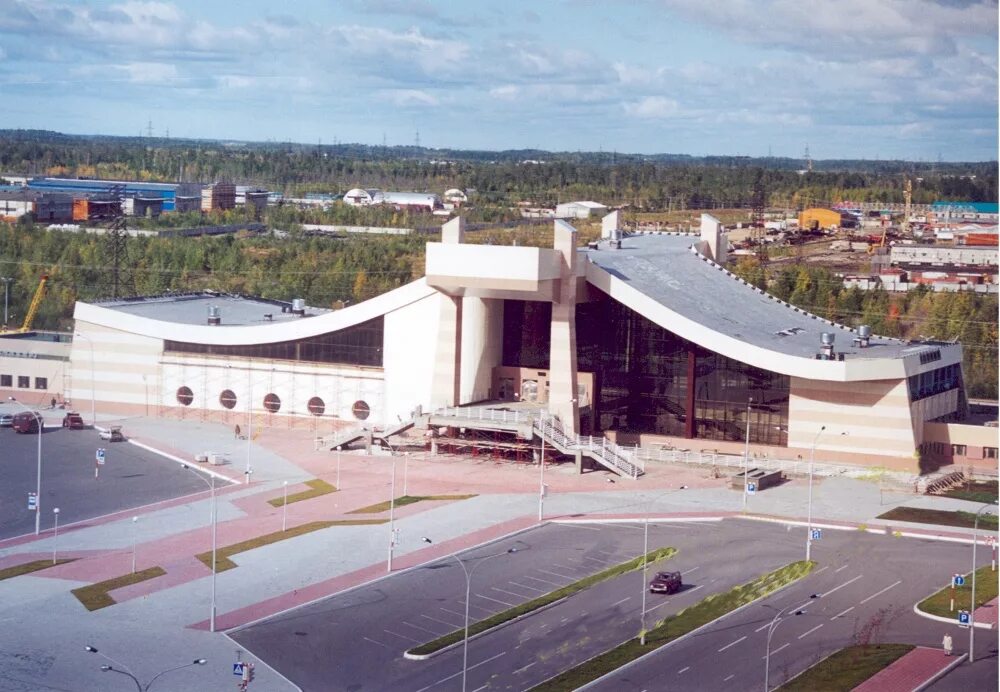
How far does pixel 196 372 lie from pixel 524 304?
575 inches

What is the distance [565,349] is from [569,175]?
105 metres

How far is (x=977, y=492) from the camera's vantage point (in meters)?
56.8

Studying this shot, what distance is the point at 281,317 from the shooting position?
2810 inches

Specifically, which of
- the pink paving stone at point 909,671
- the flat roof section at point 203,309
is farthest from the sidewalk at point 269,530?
the pink paving stone at point 909,671

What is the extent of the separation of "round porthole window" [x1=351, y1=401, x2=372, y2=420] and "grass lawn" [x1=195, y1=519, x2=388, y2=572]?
14897 millimetres

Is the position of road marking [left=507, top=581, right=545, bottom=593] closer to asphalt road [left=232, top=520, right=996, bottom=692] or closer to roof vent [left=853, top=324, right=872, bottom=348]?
asphalt road [left=232, top=520, right=996, bottom=692]

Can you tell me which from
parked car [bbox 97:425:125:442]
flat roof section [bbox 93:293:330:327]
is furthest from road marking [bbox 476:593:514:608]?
flat roof section [bbox 93:293:330:327]

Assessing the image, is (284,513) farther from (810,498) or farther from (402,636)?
(810,498)

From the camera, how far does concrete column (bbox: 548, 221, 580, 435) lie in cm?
6006

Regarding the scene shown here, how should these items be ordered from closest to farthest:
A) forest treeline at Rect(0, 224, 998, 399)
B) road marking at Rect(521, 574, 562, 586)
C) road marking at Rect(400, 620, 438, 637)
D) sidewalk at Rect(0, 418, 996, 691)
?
1. sidewalk at Rect(0, 418, 996, 691)
2. road marking at Rect(400, 620, 438, 637)
3. road marking at Rect(521, 574, 562, 586)
4. forest treeline at Rect(0, 224, 998, 399)

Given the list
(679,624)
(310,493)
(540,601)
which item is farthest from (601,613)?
(310,493)

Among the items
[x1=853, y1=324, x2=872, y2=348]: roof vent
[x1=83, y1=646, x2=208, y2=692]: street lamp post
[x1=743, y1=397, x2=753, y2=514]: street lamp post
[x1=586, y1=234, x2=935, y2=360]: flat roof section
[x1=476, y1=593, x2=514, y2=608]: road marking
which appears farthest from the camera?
[x1=853, y1=324, x2=872, y2=348]: roof vent

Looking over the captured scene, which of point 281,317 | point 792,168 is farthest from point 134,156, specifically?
point 281,317

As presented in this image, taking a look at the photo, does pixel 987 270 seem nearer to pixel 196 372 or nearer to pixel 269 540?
pixel 196 372
